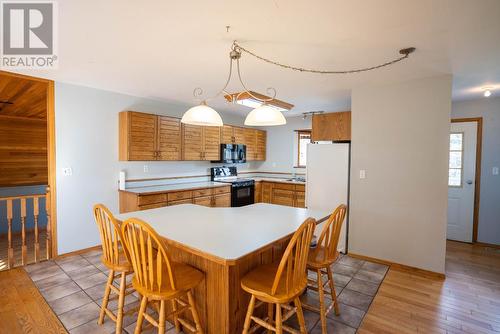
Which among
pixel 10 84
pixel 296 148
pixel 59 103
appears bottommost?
pixel 296 148

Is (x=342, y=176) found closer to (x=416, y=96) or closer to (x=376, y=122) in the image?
(x=376, y=122)

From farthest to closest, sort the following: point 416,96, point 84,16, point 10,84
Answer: point 10,84 → point 416,96 → point 84,16

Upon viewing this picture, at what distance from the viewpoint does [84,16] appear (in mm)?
1776

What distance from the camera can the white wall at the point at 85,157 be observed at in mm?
3365

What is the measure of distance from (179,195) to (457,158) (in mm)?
4515

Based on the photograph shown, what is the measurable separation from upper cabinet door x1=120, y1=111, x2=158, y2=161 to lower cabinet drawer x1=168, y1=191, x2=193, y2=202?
0.65 meters

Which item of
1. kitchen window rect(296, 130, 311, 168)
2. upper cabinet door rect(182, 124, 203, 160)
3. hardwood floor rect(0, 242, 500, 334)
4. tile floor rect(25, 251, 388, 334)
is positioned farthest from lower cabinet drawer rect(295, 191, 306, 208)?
hardwood floor rect(0, 242, 500, 334)

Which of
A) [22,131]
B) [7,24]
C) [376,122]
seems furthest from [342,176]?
[22,131]

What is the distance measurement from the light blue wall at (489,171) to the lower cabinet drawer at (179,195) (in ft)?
15.1

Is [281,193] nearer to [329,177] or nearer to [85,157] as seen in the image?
[329,177]

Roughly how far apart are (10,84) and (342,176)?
14.8ft

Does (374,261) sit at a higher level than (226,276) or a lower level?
lower

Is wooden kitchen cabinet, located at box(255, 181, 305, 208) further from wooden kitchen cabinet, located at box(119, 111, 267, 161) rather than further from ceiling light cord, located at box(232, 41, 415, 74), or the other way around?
ceiling light cord, located at box(232, 41, 415, 74)

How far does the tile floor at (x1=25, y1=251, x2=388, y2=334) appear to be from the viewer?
2.07 m
